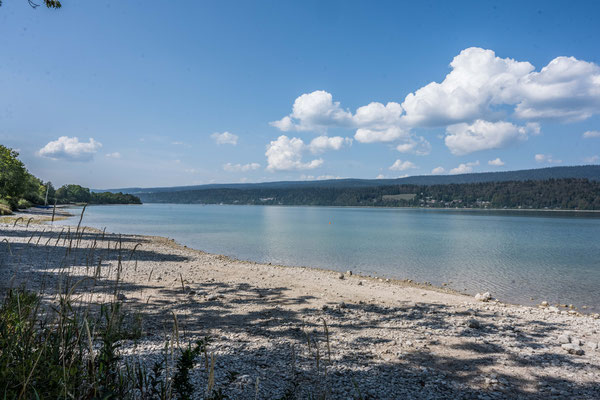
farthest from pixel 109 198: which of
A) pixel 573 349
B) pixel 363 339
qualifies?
pixel 573 349

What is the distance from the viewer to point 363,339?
23.1 feet

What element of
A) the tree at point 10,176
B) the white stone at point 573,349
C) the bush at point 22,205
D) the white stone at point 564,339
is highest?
the tree at point 10,176

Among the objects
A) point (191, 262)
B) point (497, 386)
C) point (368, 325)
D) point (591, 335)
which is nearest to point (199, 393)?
point (497, 386)

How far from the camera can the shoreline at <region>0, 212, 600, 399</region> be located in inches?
197

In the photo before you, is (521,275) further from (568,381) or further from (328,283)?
(568,381)

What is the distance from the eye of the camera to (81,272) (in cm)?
1192

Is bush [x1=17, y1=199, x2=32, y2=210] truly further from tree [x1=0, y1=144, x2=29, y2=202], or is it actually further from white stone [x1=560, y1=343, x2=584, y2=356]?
white stone [x1=560, y1=343, x2=584, y2=356]

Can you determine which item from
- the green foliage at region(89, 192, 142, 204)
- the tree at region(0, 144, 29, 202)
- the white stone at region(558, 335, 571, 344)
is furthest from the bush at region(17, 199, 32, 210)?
the green foliage at region(89, 192, 142, 204)

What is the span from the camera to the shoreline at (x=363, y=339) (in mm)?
5000

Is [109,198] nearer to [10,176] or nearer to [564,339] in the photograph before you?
[10,176]

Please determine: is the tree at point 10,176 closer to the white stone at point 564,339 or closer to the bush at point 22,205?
the bush at point 22,205

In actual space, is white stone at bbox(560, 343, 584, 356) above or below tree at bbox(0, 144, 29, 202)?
below

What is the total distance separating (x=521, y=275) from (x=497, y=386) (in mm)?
18618

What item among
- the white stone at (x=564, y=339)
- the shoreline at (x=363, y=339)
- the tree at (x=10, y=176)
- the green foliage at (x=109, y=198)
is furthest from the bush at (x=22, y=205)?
the green foliage at (x=109, y=198)
